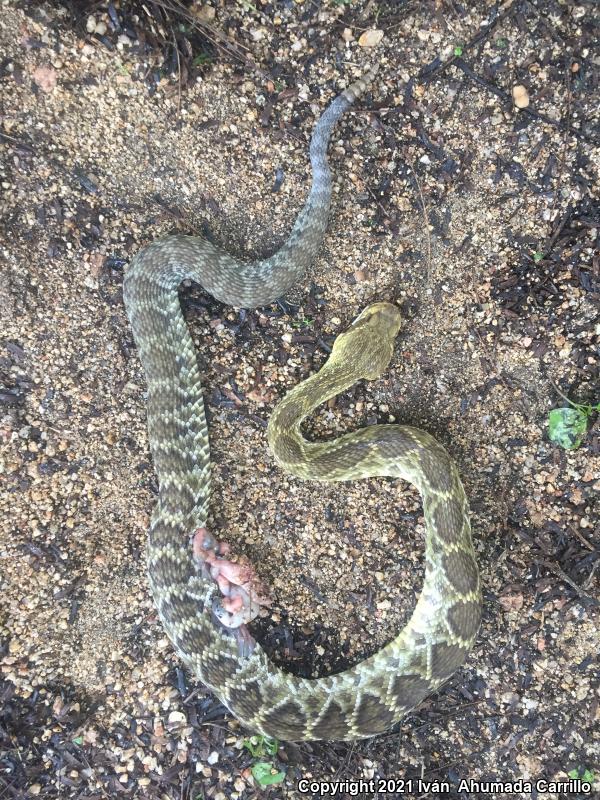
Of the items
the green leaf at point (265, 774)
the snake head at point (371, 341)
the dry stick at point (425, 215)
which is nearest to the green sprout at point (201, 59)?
the dry stick at point (425, 215)

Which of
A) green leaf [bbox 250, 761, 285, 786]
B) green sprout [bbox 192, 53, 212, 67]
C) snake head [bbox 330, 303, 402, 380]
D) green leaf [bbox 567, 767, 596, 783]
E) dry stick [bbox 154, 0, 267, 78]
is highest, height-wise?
dry stick [bbox 154, 0, 267, 78]

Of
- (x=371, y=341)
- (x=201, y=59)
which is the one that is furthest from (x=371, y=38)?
(x=371, y=341)

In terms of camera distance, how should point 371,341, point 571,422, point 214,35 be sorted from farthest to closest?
1. point 571,422
2. point 371,341
3. point 214,35

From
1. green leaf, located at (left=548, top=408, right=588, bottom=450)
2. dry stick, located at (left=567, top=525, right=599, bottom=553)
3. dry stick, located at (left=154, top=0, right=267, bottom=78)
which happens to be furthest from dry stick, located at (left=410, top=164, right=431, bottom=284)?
dry stick, located at (left=567, top=525, right=599, bottom=553)

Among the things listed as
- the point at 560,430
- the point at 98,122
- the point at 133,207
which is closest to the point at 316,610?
the point at 560,430

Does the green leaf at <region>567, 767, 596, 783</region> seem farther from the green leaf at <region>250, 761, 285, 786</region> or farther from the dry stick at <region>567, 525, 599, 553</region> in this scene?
the green leaf at <region>250, 761, 285, 786</region>

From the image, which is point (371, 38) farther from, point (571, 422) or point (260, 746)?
point (260, 746)
